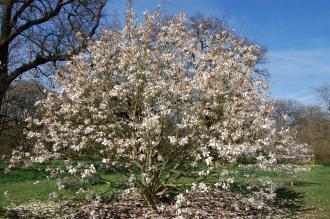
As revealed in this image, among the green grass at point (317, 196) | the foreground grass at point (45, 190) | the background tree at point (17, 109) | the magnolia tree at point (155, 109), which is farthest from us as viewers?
the background tree at point (17, 109)

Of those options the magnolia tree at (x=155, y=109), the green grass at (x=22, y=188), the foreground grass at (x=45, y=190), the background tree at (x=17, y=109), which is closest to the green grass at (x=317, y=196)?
the foreground grass at (x=45, y=190)

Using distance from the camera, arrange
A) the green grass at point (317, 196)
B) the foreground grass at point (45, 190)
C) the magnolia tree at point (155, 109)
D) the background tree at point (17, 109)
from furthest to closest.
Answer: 1. the background tree at point (17, 109)
2. the foreground grass at point (45, 190)
3. the green grass at point (317, 196)
4. the magnolia tree at point (155, 109)

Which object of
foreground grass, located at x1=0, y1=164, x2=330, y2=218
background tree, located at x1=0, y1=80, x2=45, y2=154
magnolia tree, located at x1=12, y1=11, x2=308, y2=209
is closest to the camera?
magnolia tree, located at x1=12, y1=11, x2=308, y2=209

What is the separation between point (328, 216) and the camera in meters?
12.9

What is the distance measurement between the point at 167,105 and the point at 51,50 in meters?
9.88

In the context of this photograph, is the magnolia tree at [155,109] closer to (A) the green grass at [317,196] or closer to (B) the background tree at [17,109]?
(A) the green grass at [317,196]

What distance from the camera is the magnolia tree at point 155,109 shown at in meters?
10.1

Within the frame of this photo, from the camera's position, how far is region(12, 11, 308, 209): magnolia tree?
10141 millimetres

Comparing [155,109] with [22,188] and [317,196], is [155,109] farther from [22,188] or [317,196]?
[317,196]

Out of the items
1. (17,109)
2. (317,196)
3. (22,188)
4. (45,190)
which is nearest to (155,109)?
(45,190)

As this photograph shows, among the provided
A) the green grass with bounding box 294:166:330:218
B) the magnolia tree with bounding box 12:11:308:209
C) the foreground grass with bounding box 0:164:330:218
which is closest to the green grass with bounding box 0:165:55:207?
the foreground grass with bounding box 0:164:330:218

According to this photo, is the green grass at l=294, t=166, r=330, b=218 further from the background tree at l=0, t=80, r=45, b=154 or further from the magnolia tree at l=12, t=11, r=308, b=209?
the background tree at l=0, t=80, r=45, b=154

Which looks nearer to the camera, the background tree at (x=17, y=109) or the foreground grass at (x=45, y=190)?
the foreground grass at (x=45, y=190)

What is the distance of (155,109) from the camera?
34.6 ft
